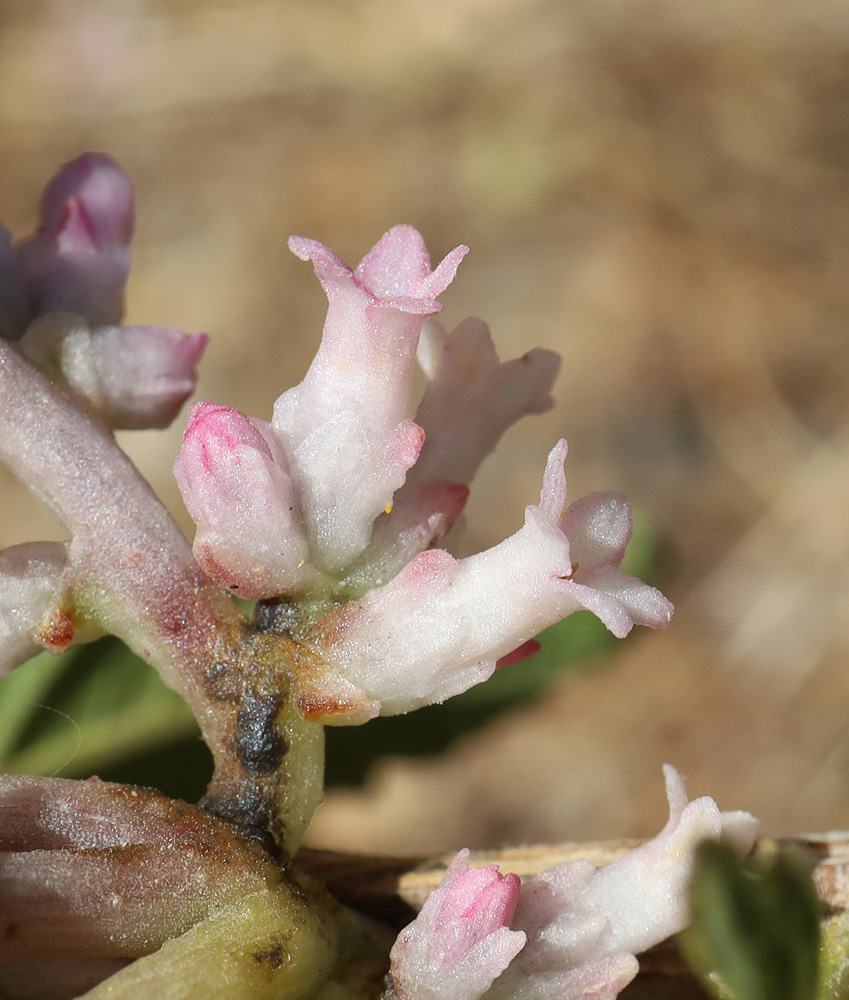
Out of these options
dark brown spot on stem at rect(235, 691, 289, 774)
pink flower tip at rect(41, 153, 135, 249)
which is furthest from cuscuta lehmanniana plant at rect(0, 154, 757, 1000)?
pink flower tip at rect(41, 153, 135, 249)

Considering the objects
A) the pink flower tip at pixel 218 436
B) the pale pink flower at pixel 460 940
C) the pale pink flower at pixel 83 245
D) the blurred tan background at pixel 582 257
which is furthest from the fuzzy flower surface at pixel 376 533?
the blurred tan background at pixel 582 257

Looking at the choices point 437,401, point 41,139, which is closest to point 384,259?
point 437,401

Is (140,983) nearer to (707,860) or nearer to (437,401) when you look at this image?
(707,860)

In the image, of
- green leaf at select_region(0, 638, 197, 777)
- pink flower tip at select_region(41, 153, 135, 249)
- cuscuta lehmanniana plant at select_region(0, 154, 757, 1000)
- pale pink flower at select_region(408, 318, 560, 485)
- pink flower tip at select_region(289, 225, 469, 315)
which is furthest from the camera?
green leaf at select_region(0, 638, 197, 777)

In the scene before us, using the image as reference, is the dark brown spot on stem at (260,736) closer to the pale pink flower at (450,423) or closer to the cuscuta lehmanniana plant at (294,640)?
the cuscuta lehmanniana plant at (294,640)

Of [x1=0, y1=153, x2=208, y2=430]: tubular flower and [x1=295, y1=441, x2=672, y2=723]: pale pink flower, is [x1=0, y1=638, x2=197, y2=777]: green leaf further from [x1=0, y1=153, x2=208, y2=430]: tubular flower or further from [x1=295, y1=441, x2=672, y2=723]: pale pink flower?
[x1=295, y1=441, x2=672, y2=723]: pale pink flower

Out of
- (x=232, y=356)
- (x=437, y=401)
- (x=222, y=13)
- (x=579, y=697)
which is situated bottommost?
(x=579, y=697)
